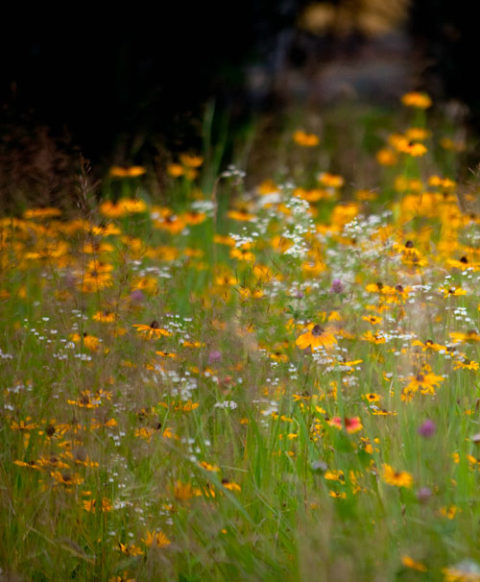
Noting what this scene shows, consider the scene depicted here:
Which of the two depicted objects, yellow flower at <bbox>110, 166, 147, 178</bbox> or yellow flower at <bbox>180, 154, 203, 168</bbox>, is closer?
yellow flower at <bbox>110, 166, 147, 178</bbox>

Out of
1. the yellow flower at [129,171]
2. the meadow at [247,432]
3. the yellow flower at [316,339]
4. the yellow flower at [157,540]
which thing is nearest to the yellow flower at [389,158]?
the yellow flower at [129,171]

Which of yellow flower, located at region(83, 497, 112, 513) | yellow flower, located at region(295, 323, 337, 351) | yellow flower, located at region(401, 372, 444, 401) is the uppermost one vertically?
yellow flower, located at region(295, 323, 337, 351)

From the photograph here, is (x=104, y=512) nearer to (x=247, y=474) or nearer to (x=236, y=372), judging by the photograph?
(x=247, y=474)

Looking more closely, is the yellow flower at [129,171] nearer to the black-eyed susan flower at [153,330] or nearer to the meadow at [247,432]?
the meadow at [247,432]

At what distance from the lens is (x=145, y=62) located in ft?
19.3

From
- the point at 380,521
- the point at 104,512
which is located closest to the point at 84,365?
the point at 104,512

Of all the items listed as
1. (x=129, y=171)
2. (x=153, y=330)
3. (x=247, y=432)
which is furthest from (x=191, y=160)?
(x=247, y=432)

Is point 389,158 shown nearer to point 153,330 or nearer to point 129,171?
point 129,171

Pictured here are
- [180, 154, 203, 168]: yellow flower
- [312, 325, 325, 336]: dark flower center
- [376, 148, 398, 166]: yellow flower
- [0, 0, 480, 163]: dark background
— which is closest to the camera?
[312, 325, 325, 336]: dark flower center

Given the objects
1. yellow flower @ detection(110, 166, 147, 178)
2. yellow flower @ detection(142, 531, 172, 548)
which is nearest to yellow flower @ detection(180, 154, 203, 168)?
yellow flower @ detection(110, 166, 147, 178)

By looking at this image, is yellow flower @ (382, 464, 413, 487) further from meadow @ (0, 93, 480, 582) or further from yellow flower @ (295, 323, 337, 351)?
yellow flower @ (295, 323, 337, 351)

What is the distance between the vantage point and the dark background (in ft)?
18.2

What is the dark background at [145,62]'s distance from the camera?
18.2ft

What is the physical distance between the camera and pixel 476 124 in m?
6.02
